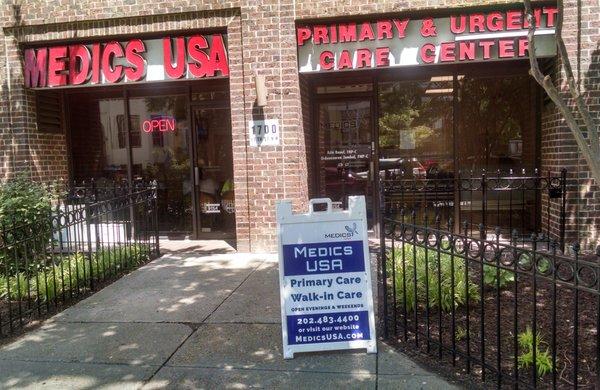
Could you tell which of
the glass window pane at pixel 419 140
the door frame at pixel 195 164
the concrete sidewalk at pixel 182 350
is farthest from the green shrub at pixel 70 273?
the glass window pane at pixel 419 140

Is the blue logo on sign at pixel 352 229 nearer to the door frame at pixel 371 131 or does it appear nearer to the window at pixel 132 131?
the door frame at pixel 371 131

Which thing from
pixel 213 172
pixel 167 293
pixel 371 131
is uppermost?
pixel 371 131

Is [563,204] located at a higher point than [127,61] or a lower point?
lower

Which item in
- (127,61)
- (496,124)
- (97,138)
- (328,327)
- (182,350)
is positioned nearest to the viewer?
(328,327)

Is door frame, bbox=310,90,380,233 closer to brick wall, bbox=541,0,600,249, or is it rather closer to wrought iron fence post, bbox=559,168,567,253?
brick wall, bbox=541,0,600,249

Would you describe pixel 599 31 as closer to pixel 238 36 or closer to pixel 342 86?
pixel 342 86

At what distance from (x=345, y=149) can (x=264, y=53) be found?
213 cm

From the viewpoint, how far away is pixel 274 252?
7.87 meters

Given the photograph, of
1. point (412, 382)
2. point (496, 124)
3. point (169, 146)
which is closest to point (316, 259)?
point (412, 382)

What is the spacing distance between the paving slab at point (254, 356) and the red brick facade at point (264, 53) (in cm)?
326

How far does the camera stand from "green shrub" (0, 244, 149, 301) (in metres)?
5.66

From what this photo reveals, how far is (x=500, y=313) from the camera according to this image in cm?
439

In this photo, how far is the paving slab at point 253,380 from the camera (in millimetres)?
3701

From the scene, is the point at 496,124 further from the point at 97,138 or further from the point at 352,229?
the point at 97,138
